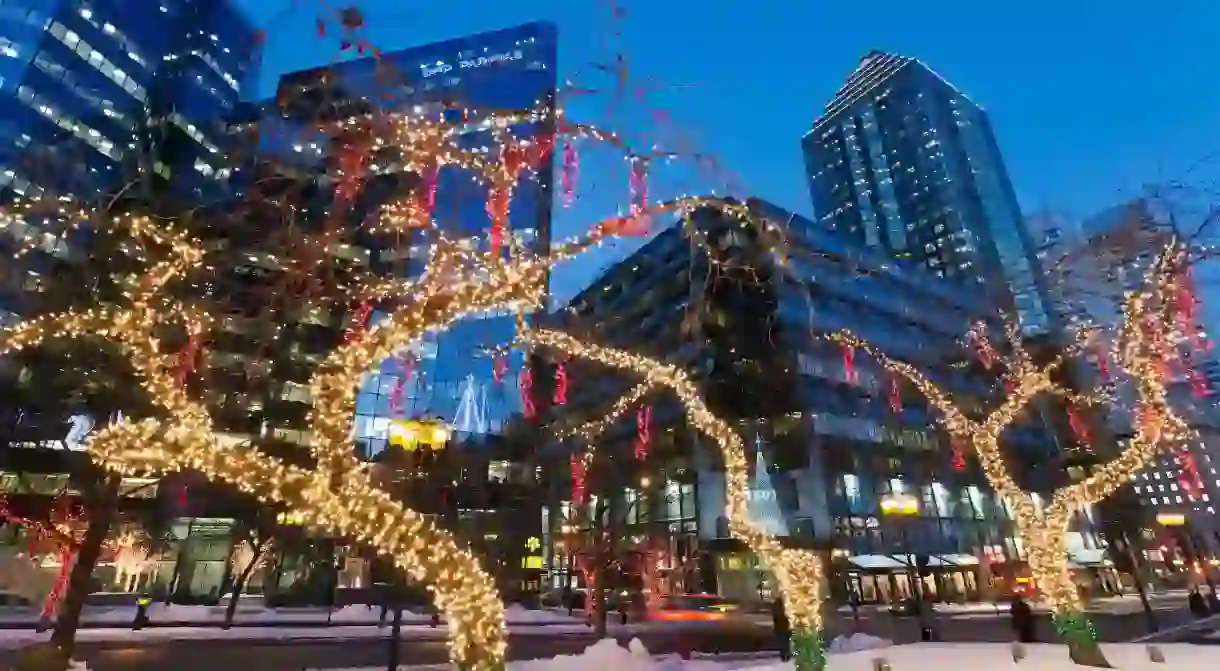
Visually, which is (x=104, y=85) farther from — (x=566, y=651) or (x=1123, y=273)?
(x=1123, y=273)

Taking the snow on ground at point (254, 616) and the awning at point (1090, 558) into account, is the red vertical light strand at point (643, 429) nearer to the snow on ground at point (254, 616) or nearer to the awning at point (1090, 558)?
the snow on ground at point (254, 616)

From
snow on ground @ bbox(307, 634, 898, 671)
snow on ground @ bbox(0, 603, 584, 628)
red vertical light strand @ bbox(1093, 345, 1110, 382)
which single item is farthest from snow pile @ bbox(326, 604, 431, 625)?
red vertical light strand @ bbox(1093, 345, 1110, 382)

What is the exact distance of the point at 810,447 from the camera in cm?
4453

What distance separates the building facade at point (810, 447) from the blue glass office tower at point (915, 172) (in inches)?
2418

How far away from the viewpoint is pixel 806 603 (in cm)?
1022

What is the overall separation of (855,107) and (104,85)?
387 feet

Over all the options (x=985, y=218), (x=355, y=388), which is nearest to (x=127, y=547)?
(x=355, y=388)

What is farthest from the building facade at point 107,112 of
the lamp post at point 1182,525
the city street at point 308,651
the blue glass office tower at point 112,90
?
the lamp post at point 1182,525

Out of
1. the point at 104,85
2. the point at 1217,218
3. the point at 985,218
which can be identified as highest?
the point at 985,218

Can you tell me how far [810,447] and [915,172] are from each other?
90587mm

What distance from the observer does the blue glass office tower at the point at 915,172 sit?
362 feet

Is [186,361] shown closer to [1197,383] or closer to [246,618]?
[1197,383]

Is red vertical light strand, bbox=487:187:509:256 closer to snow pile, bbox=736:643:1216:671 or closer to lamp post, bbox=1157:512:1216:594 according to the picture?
snow pile, bbox=736:643:1216:671

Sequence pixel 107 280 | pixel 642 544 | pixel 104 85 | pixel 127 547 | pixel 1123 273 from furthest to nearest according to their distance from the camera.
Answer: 1. pixel 104 85
2. pixel 642 544
3. pixel 127 547
4. pixel 107 280
5. pixel 1123 273
